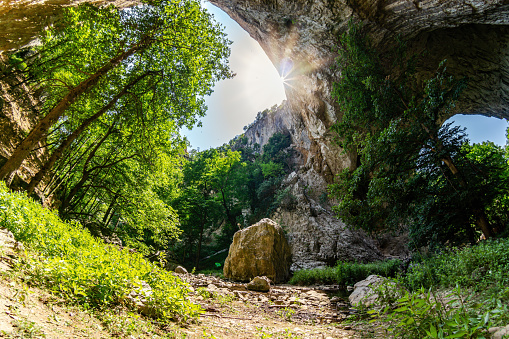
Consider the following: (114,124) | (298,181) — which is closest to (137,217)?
(114,124)

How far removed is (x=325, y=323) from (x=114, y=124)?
11.3 metres

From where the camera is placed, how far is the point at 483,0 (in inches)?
352

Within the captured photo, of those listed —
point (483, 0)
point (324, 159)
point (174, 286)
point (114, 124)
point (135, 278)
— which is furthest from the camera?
point (324, 159)

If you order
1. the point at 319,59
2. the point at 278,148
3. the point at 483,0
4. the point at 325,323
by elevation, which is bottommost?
the point at 325,323

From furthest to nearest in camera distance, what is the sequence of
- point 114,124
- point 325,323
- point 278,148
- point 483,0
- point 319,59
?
point 278,148, point 319,59, point 114,124, point 483,0, point 325,323

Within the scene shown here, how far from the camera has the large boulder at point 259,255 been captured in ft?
42.7

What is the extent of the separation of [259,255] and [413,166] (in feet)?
28.0

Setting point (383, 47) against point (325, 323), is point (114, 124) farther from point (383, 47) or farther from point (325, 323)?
point (383, 47)

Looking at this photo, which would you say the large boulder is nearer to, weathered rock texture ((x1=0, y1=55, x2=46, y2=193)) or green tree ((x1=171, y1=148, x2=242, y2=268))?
weathered rock texture ((x1=0, y1=55, x2=46, y2=193))

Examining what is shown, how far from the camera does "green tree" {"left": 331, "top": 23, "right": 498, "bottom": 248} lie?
8.27 metres

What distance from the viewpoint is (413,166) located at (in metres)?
9.37

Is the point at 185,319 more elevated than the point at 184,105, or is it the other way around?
the point at 184,105

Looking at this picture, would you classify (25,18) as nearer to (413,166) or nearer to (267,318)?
(267,318)

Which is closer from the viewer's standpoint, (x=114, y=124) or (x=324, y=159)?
(x=114, y=124)
